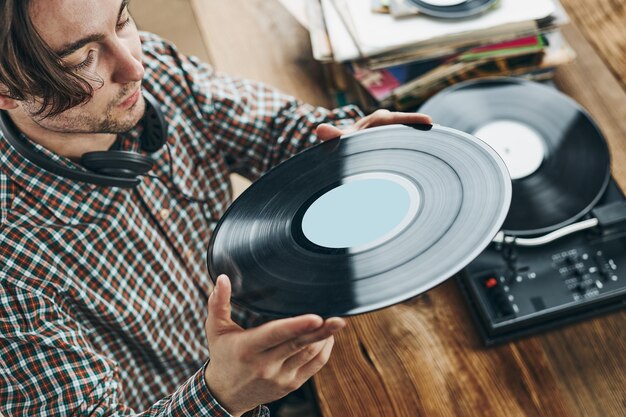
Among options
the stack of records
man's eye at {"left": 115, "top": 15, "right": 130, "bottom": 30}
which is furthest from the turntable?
man's eye at {"left": 115, "top": 15, "right": 130, "bottom": 30}

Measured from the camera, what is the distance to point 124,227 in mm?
1099

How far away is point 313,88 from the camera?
1.44 metres

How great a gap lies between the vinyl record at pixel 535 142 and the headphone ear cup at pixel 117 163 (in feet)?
1.63

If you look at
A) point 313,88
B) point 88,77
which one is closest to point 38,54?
point 88,77

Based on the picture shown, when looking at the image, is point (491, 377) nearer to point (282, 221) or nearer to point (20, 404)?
point (282, 221)

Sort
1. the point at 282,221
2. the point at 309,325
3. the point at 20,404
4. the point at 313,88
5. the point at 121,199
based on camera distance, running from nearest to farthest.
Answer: the point at 309,325 < the point at 282,221 < the point at 20,404 < the point at 121,199 < the point at 313,88

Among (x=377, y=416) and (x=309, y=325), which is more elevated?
(x=309, y=325)

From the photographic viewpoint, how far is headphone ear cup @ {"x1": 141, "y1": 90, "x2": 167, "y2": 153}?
111 cm

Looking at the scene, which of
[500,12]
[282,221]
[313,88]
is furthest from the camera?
[313,88]

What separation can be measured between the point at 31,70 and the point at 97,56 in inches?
3.9

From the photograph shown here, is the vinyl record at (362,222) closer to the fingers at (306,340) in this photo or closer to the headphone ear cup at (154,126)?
the fingers at (306,340)

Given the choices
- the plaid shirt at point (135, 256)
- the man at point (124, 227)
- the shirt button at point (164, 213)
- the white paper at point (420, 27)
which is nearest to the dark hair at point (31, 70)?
the man at point (124, 227)

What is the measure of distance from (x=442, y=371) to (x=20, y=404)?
0.64 metres

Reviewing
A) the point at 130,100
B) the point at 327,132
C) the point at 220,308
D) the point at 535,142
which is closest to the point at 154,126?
the point at 130,100
